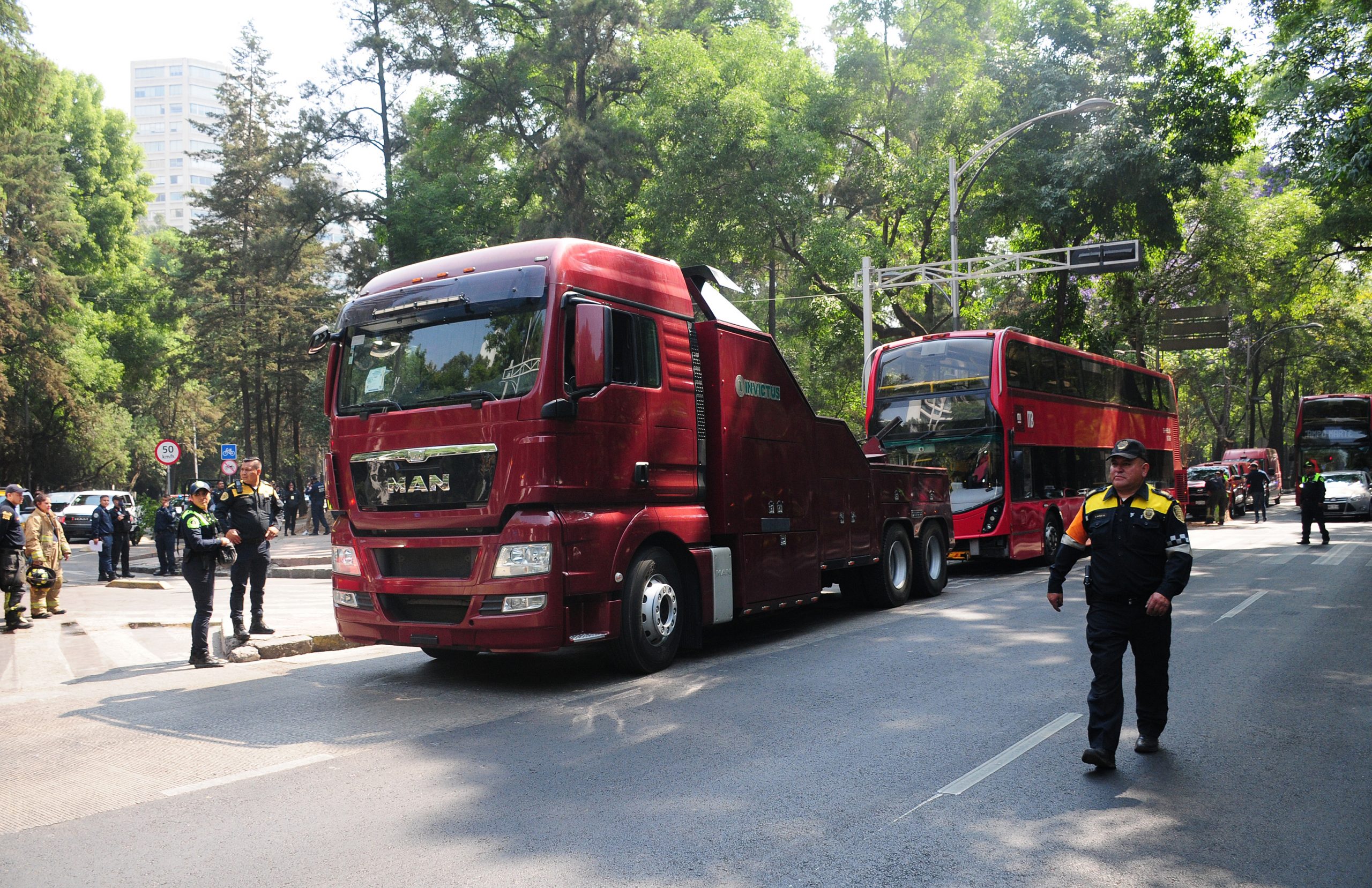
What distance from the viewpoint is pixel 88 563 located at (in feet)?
97.7

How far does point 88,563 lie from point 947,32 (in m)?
29.4

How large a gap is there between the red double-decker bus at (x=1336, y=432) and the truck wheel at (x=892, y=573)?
2940cm

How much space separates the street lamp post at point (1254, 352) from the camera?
148 feet

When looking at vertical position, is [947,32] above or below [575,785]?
above

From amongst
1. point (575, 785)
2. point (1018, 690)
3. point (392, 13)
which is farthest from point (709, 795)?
point (392, 13)

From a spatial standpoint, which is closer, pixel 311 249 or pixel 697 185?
pixel 697 185

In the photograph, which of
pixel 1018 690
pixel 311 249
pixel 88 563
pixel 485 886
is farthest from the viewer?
pixel 311 249

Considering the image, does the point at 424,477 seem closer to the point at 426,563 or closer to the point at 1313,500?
the point at 426,563

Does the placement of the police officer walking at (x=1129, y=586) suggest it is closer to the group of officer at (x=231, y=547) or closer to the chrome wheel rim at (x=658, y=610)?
the chrome wheel rim at (x=658, y=610)

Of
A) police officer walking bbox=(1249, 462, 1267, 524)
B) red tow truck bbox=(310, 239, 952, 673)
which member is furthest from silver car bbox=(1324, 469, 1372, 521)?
red tow truck bbox=(310, 239, 952, 673)

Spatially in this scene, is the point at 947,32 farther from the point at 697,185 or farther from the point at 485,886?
the point at 485,886

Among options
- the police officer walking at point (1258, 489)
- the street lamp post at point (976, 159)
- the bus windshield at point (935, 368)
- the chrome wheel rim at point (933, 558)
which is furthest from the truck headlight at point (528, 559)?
the police officer walking at point (1258, 489)

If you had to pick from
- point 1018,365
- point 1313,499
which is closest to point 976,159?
point 1018,365

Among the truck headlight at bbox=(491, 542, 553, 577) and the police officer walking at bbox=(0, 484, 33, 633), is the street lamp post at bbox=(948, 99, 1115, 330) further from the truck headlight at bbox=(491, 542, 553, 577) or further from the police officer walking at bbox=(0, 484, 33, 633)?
the police officer walking at bbox=(0, 484, 33, 633)
